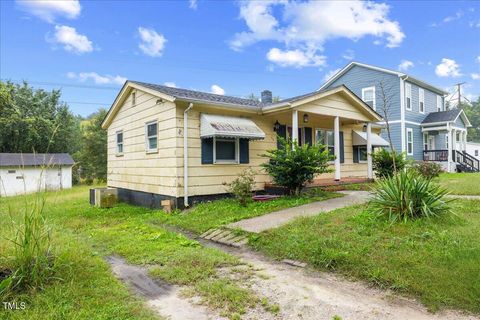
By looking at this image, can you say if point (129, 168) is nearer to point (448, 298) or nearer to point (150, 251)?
point (150, 251)

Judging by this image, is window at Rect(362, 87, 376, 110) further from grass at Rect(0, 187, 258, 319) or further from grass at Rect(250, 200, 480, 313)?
grass at Rect(0, 187, 258, 319)

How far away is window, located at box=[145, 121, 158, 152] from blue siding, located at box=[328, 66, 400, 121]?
1569 cm

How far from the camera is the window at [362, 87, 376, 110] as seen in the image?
20.8m

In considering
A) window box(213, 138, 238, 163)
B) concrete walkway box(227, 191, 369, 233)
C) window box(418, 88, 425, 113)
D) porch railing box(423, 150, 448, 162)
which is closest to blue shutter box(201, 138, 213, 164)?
window box(213, 138, 238, 163)

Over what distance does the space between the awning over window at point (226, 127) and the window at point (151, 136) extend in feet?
6.25

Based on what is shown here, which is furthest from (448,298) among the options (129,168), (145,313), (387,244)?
(129,168)

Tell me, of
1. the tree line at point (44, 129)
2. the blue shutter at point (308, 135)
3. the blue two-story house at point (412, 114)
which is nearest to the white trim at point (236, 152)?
the blue shutter at point (308, 135)

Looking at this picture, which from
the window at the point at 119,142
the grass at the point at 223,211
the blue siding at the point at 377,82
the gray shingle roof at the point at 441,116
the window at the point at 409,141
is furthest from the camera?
the gray shingle roof at the point at 441,116

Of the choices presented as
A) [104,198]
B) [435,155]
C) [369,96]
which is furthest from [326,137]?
[435,155]

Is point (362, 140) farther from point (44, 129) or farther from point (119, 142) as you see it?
point (44, 129)

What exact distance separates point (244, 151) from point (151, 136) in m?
3.30

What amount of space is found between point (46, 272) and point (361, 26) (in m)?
20.2

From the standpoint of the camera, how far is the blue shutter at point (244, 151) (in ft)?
33.2

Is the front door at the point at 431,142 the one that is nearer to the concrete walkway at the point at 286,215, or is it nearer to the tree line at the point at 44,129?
the concrete walkway at the point at 286,215
